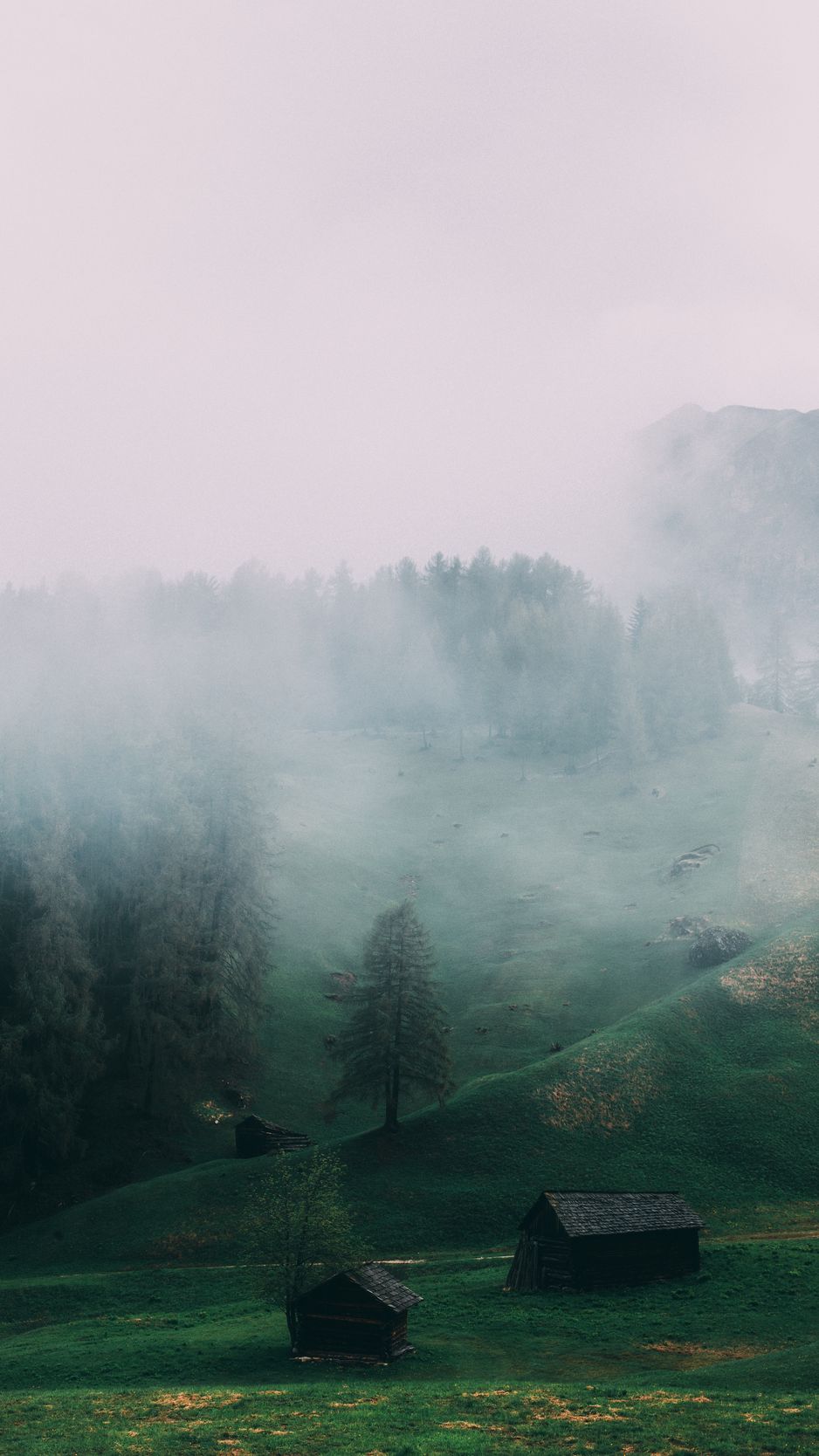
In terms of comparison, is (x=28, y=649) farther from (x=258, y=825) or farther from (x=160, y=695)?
(x=258, y=825)

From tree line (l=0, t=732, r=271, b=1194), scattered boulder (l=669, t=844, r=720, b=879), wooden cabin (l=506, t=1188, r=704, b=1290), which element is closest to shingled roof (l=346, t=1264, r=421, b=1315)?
wooden cabin (l=506, t=1188, r=704, b=1290)

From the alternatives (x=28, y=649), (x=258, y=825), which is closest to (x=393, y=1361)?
(x=258, y=825)

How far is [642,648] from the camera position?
143750 millimetres

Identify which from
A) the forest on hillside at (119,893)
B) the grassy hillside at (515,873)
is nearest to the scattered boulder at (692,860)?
the grassy hillside at (515,873)

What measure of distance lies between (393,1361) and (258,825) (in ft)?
144

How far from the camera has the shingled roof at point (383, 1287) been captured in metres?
31.7

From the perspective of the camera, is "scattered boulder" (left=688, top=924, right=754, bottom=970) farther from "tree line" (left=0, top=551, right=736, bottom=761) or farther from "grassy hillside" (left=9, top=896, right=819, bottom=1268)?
"tree line" (left=0, top=551, right=736, bottom=761)

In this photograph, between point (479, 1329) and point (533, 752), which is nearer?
point (479, 1329)

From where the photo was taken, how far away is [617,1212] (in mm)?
40531

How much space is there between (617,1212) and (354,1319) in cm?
1384

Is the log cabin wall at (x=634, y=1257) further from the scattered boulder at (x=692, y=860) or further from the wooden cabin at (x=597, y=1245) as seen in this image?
the scattered boulder at (x=692, y=860)

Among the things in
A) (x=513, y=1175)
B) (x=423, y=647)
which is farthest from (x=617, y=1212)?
(x=423, y=647)

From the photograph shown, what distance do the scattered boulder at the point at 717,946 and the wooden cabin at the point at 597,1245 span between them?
35783mm

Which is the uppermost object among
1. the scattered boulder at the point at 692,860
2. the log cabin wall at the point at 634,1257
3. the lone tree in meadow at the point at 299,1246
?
the scattered boulder at the point at 692,860
